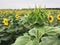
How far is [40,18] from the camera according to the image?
6.25ft

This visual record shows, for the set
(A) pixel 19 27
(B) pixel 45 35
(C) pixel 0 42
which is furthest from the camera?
(A) pixel 19 27

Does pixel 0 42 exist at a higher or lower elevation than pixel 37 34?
lower

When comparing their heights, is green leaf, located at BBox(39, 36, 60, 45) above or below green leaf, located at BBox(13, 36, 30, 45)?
above

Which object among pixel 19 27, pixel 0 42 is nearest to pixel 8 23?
pixel 19 27

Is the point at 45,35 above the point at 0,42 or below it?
above

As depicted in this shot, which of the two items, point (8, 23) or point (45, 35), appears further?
point (8, 23)

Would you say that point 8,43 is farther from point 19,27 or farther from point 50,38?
point 50,38

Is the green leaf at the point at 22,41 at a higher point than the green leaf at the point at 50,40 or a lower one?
lower

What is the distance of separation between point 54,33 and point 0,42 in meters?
1.52
